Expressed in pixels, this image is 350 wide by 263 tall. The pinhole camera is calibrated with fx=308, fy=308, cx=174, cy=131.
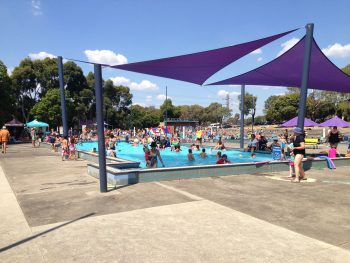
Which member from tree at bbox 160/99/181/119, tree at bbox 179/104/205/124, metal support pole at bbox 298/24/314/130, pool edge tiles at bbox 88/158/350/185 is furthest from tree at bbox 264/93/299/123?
metal support pole at bbox 298/24/314/130

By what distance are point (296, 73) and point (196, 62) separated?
601 cm

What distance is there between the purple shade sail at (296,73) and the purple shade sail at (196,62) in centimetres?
221

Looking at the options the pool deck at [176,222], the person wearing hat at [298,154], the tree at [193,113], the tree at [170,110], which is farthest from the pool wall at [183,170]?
the tree at [193,113]

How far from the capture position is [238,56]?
1019 cm

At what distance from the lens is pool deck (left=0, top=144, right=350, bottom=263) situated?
3707mm

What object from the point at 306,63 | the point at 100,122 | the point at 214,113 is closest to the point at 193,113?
the point at 214,113

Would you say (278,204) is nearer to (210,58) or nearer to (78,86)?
(210,58)

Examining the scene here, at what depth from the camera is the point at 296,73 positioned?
44.3ft

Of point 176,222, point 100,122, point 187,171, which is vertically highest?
point 100,122

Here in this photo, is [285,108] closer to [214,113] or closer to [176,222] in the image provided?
[214,113]

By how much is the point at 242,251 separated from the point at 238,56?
7.64 meters

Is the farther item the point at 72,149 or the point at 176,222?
the point at 72,149

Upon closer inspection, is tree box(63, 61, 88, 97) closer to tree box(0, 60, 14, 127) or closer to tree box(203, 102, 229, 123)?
tree box(0, 60, 14, 127)

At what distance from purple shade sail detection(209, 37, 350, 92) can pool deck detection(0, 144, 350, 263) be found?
5125mm
